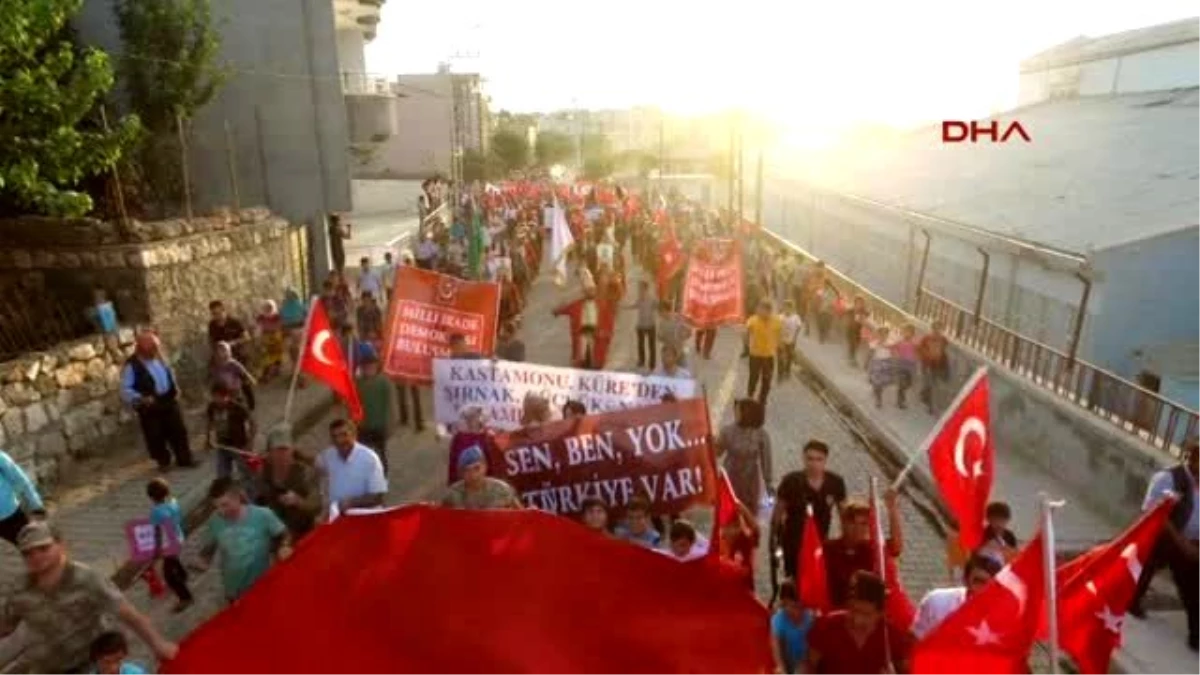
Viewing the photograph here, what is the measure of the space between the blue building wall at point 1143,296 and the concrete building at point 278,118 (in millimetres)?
15192

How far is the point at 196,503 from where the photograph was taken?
412 inches

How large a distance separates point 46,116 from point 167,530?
7.05 metres

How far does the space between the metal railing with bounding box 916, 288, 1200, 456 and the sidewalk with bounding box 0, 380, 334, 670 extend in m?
9.44

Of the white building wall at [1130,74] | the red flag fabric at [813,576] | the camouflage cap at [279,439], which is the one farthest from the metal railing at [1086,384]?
the white building wall at [1130,74]

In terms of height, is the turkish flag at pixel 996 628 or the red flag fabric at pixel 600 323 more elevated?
the turkish flag at pixel 996 628

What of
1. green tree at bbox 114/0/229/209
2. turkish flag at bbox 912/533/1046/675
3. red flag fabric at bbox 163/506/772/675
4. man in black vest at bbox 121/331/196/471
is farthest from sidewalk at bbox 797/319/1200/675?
green tree at bbox 114/0/229/209

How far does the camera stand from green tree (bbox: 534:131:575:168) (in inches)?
3738

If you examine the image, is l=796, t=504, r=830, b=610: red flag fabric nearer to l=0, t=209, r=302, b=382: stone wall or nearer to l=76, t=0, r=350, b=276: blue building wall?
l=0, t=209, r=302, b=382: stone wall

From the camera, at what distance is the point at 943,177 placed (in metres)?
25.4

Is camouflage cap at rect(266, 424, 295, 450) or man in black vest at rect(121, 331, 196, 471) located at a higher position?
camouflage cap at rect(266, 424, 295, 450)

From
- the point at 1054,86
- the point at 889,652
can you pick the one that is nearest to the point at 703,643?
the point at 889,652

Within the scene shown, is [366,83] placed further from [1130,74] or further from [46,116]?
[1130,74]

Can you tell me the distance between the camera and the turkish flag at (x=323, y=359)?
884 cm

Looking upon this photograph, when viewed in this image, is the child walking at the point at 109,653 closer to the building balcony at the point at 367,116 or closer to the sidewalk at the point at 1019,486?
the sidewalk at the point at 1019,486
